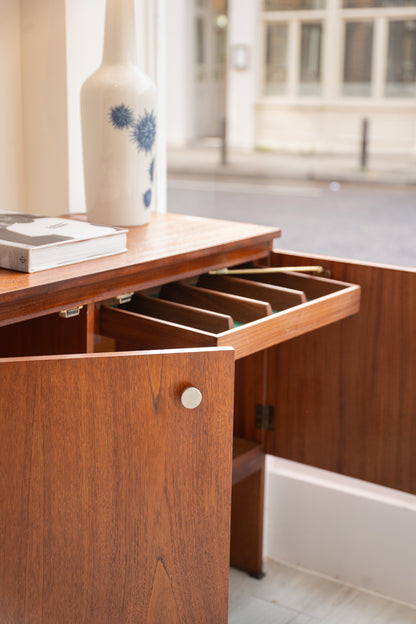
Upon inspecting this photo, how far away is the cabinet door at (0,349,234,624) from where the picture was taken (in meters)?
0.83

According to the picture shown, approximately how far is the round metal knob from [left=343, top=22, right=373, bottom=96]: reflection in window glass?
10.8 metres

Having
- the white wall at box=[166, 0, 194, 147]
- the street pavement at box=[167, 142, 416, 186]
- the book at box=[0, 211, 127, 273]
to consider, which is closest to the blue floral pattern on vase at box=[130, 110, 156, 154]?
the book at box=[0, 211, 127, 273]

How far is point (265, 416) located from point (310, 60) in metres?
10.4

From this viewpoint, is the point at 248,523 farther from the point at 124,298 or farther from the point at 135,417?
the point at 135,417

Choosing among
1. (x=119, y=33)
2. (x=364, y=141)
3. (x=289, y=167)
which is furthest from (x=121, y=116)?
(x=364, y=141)

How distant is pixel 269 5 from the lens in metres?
11.2

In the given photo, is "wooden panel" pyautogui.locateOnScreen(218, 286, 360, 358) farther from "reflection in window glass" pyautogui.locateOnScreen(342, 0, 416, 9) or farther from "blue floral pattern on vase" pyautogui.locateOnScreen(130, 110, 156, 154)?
"reflection in window glass" pyautogui.locateOnScreen(342, 0, 416, 9)

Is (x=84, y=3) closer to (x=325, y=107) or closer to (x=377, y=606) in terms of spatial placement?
(x=377, y=606)

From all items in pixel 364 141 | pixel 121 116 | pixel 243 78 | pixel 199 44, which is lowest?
pixel 364 141

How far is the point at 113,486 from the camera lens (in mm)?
877

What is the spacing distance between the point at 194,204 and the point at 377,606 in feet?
13.3

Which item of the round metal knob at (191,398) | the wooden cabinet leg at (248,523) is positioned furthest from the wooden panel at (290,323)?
the wooden cabinet leg at (248,523)

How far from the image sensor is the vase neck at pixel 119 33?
132 cm

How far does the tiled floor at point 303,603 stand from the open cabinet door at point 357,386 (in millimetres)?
282
